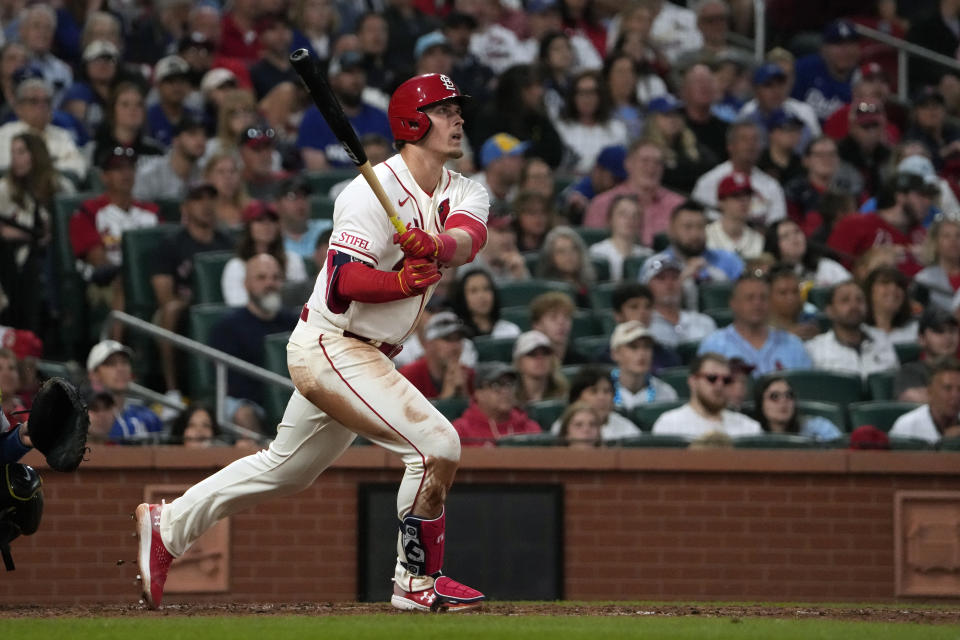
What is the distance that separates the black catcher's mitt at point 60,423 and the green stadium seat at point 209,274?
434 centimetres

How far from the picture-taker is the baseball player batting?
6457mm

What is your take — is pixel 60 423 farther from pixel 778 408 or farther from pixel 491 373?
pixel 778 408

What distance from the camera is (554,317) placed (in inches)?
415

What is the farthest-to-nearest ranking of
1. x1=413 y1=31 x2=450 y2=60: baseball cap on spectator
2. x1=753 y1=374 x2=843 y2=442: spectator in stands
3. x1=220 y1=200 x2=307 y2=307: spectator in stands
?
x1=413 y1=31 x2=450 y2=60: baseball cap on spectator, x1=220 y1=200 x2=307 y2=307: spectator in stands, x1=753 y1=374 x2=843 y2=442: spectator in stands

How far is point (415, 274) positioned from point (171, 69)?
22.9 feet

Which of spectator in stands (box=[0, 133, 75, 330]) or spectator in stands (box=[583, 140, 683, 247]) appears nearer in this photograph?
spectator in stands (box=[0, 133, 75, 330])

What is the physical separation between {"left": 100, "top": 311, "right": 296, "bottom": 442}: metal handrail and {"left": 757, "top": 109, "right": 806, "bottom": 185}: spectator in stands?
5.40 m

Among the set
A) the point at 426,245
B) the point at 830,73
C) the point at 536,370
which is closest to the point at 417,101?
the point at 426,245

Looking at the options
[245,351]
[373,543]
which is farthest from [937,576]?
[245,351]

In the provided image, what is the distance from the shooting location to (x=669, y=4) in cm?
1625

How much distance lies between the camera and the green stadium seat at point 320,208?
12.0 metres

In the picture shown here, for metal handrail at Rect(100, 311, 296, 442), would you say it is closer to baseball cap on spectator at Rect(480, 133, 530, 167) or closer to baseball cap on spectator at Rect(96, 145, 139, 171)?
baseball cap on spectator at Rect(96, 145, 139, 171)

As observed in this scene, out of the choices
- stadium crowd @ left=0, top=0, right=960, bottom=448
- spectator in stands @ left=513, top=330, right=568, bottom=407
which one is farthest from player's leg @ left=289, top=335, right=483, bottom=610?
spectator in stands @ left=513, top=330, right=568, bottom=407

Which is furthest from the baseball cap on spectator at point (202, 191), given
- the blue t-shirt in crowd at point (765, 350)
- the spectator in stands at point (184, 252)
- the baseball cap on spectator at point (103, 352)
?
the blue t-shirt in crowd at point (765, 350)
